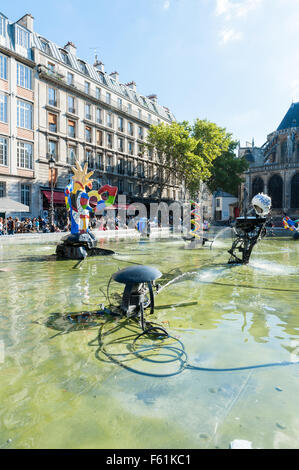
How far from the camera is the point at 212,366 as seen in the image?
325 centimetres

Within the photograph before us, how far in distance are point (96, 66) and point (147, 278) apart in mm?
42162

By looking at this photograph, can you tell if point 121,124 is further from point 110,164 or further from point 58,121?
point 58,121

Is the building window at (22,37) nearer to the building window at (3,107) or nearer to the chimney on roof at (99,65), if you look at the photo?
the building window at (3,107)

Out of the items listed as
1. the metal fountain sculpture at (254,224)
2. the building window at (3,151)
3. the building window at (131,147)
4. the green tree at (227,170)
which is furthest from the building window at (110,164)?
the metal fountain sculpture at (254,224)

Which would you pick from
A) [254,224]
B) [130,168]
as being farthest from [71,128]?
[254,224]

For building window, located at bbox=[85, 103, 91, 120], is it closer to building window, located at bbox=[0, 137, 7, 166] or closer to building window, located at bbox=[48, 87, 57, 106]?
building window, located at bbox=[48, 87, 57, 106]

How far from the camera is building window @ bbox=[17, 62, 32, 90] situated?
2688cm

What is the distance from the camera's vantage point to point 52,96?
30406 millimetres

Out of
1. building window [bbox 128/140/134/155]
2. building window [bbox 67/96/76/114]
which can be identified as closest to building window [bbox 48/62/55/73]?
building window [bbox 67/96/76/114]

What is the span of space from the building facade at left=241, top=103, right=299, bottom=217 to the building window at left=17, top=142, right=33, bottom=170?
34572 millimetres

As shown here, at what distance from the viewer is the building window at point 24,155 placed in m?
26.9

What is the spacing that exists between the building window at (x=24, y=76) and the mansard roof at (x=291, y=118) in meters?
43.9
